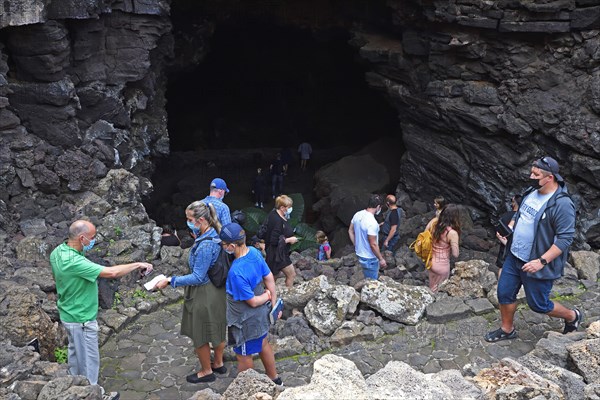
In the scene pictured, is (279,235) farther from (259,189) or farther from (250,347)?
(259,189)

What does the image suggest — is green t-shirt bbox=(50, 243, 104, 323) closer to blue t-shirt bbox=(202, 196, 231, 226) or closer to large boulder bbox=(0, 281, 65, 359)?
large boulder bbox=(0, 281, 65, 359)

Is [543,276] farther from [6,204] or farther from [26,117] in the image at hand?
[26,117]

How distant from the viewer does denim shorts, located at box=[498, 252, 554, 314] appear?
7.19 metres

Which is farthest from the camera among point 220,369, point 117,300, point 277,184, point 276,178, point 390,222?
point 277,184

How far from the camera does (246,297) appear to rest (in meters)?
6.36

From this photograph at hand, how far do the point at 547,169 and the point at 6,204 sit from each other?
Result: 33.1ft

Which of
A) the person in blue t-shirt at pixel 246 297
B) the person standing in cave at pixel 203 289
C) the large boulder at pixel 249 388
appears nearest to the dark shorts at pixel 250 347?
the person in blue t-shirt at pixel 246 297

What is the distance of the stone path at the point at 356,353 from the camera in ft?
24.3

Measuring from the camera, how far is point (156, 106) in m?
17.5

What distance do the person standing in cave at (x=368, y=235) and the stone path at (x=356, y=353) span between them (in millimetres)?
1701

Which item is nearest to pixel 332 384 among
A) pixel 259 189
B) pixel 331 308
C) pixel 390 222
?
pixel 331 308

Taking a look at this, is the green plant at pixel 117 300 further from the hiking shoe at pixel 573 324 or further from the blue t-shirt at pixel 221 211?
the hiking shoe at pixel 573 324

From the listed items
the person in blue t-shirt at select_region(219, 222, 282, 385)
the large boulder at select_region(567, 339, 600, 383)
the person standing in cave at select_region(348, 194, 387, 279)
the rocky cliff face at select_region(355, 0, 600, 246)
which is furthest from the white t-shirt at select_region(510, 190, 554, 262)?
the rocky cliff face at select_region(355, 0, 600, 246)

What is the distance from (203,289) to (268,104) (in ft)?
68.8
